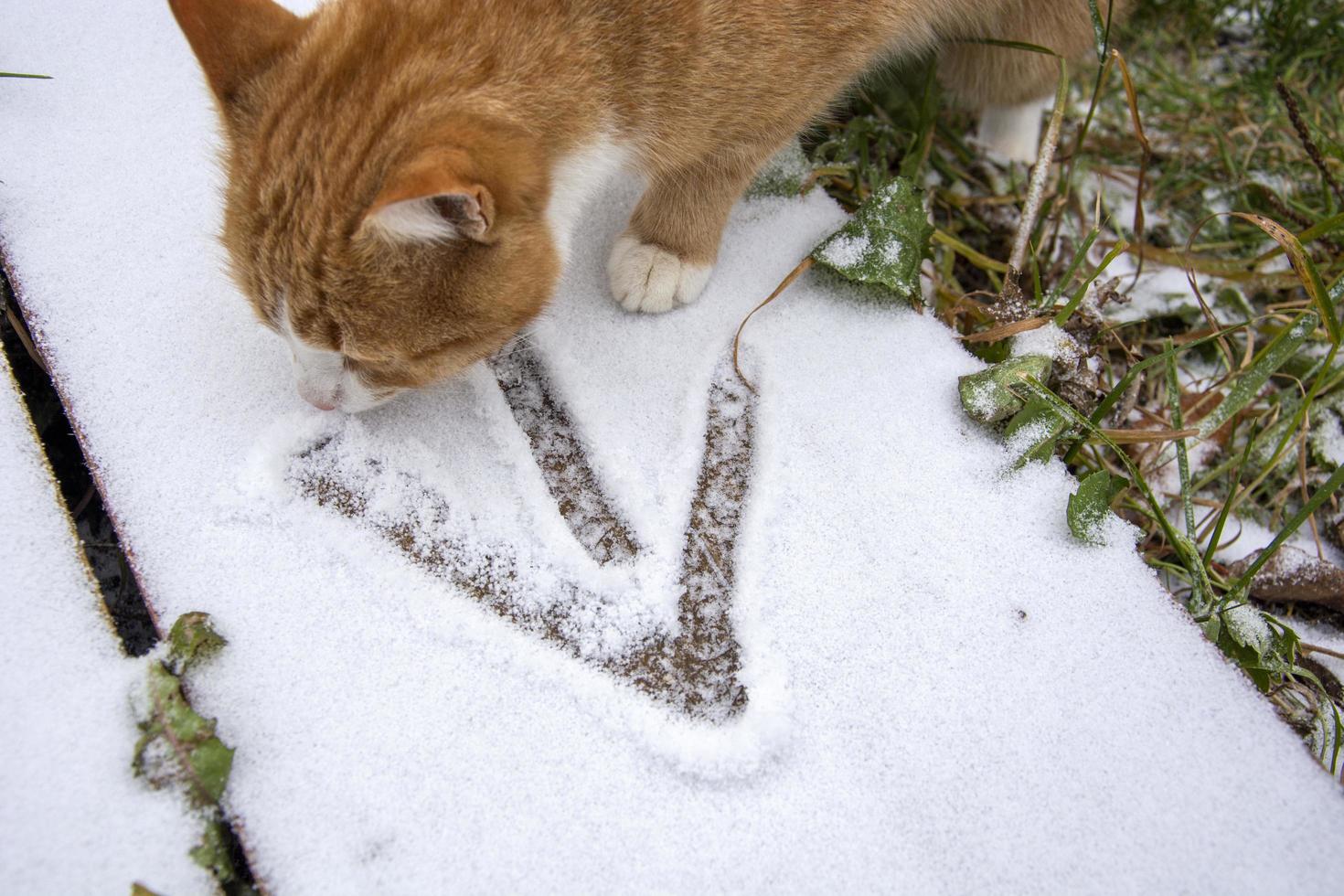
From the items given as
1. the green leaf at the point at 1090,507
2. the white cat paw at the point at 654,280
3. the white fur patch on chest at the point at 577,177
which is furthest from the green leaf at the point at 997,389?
the white fur patch on chest at the point at 577,177

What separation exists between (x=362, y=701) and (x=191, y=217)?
34.6 inches

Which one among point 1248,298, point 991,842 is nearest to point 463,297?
point 991,842

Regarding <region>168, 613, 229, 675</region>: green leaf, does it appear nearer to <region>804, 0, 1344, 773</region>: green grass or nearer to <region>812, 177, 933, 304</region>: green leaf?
<region>812, 177, 933, 304</region>: green leaf

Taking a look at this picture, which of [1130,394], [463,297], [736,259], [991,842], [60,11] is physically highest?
[60,11]

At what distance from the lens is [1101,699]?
3.67 feet

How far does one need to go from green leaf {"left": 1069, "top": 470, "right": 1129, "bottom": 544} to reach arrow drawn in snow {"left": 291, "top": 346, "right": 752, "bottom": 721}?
48 cm

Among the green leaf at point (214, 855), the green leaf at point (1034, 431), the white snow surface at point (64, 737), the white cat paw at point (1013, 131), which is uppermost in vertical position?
the white cat paw at point (1013, 131)

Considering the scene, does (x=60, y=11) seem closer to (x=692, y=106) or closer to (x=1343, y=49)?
(x=692, y=106)

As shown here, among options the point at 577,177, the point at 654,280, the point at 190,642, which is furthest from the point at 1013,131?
the point at 190,642

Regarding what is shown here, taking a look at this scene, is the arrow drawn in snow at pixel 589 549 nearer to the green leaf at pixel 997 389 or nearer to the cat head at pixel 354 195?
the cat head at pixel 354 195

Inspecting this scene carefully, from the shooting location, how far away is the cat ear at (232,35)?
3.29ft

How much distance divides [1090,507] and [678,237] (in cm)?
78

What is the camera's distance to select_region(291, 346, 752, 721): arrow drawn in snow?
1.12 metres

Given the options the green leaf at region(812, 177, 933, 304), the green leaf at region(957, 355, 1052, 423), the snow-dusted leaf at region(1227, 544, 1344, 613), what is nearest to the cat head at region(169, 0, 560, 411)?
the green leaf at region(812, 177, 933, 304)
